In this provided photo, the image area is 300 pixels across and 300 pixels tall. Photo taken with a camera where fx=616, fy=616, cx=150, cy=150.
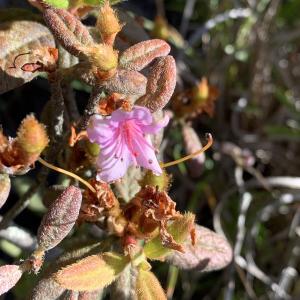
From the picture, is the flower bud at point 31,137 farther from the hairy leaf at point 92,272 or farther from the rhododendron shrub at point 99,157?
the hairy leaf at point 92,272

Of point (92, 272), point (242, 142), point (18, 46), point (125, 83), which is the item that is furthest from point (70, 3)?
point (242, 142)

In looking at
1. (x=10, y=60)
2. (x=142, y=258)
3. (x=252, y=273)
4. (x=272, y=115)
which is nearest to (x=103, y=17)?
(x=10, y=60)

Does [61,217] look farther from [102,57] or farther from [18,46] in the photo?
[18,46]

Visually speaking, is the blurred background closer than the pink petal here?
No

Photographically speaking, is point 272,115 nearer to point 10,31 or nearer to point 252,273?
point 252,273

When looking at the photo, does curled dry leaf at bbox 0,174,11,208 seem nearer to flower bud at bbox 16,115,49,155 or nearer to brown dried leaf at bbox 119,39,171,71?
flower bud at bbox 16,115,49,155

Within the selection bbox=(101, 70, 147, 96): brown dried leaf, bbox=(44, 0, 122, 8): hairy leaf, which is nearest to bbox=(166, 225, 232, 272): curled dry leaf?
bbox=(101, 70, 147, 96): brown dried leaf

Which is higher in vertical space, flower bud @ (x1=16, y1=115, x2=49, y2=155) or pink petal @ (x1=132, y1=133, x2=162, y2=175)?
flower bud @ (x1=16, y1=115, x2=49, y2=155)

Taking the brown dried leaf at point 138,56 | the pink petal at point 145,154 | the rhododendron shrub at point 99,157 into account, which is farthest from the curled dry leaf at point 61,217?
the brown dried leaf at point 138,56
